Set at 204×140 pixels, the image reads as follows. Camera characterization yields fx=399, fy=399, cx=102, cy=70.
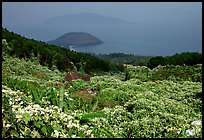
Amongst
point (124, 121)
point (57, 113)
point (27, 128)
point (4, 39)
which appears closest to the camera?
point (27, 128)

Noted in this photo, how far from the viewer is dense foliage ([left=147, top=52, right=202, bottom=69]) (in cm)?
3961

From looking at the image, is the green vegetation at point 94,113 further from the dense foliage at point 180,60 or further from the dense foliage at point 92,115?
the dense foliage at point 180,60

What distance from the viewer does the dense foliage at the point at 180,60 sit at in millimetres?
39609

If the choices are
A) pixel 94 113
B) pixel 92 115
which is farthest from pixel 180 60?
pixel 92 115

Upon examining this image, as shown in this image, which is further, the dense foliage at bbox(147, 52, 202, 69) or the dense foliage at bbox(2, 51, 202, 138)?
the dense foliage at bbox(147, 52, 202, 69)

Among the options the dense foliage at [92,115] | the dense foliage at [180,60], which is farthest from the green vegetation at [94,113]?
the dense foliage at [180,60]

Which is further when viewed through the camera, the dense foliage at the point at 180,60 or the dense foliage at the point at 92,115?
the dense foliage at the point at 180,60

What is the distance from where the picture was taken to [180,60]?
4059 centimetres

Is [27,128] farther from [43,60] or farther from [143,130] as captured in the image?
[43,60]

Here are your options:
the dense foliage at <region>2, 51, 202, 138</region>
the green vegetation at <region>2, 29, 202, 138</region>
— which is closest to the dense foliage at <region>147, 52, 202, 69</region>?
the green vegetation at <region>2, 29, 202, 138</region>

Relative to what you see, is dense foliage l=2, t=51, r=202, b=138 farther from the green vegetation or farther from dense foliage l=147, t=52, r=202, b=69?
dense foliage l=147, t=52, r=202, b=69

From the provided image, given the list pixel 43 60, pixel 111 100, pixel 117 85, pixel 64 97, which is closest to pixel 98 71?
pixel 43 60

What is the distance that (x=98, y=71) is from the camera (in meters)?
38.1

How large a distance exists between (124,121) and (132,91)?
5.62 metres
